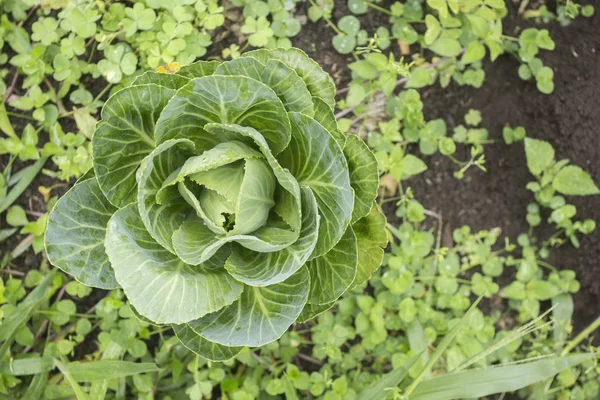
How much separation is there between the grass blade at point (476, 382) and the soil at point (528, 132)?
0.63 meters

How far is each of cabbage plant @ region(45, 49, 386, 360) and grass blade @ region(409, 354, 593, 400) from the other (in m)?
0.70

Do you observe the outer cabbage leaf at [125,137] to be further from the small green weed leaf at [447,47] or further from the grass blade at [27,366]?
the small green weed leaf at [447,47]

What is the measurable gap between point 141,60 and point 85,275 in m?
1.12

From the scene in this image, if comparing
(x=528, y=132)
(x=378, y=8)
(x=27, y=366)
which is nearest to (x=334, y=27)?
(x=378, y=8)

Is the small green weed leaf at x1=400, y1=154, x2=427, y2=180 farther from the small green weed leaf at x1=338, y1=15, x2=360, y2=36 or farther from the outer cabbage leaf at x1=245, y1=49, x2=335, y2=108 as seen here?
the outer cabbage leaf at x1=245, y1=49, x2=335, y2=108

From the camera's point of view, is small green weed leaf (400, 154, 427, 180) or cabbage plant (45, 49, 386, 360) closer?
cabbage plant (45, 49, 386, 360)

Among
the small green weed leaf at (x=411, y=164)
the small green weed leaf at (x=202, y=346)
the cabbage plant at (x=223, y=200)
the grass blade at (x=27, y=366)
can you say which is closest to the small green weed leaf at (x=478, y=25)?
the small green weed leaf at (x=411, y=164)

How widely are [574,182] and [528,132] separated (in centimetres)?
30

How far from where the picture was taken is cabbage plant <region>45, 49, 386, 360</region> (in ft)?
4.84

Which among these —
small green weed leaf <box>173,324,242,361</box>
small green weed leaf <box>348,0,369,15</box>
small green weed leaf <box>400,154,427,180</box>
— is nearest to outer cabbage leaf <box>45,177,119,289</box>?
small green weed leaf <box>173,324,242,361</box>

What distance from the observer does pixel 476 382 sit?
2127 mm

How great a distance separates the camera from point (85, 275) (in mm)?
1641

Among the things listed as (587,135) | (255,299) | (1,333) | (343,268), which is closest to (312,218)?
(343,268)

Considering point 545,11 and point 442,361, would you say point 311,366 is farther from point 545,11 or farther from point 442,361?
point 545,11
